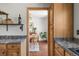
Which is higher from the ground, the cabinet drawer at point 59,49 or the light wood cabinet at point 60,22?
the light wood cabinet at point 60,22

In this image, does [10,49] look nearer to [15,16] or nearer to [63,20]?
[15,16]

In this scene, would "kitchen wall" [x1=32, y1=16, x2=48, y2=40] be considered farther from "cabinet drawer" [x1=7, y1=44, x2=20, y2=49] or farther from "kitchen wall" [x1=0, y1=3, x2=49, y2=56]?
"cabinet drawer" [x1=7, y1=44, x2=20, y2=49]

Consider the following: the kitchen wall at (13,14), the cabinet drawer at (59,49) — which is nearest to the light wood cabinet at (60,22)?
the cabinet drawer at (59,49)

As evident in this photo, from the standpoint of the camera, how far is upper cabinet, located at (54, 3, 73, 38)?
1119mm

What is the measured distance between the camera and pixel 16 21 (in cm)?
120

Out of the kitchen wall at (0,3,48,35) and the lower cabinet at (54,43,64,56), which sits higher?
the kitchen wall at (0,3,48,35)

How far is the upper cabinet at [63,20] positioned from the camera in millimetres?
1119

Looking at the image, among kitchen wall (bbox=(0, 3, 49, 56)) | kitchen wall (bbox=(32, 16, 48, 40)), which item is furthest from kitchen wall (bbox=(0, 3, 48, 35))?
kitchen wall (bbox=(32, 16, 48, 40))

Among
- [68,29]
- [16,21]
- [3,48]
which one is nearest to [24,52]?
[3,48]

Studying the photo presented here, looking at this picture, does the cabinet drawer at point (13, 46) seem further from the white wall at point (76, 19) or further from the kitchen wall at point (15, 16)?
the white wall at point (76, 19)

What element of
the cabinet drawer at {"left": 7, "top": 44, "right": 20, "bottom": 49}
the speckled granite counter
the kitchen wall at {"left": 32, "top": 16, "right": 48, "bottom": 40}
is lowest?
the cabinet drawer at {"left": 7, "top": 44, "right": 20, "bottom": 49}

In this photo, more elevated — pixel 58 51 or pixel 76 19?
pixel 76 19

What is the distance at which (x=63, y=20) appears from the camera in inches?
45.2

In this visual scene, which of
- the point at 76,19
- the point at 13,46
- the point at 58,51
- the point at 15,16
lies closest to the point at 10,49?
the point at 13,46
